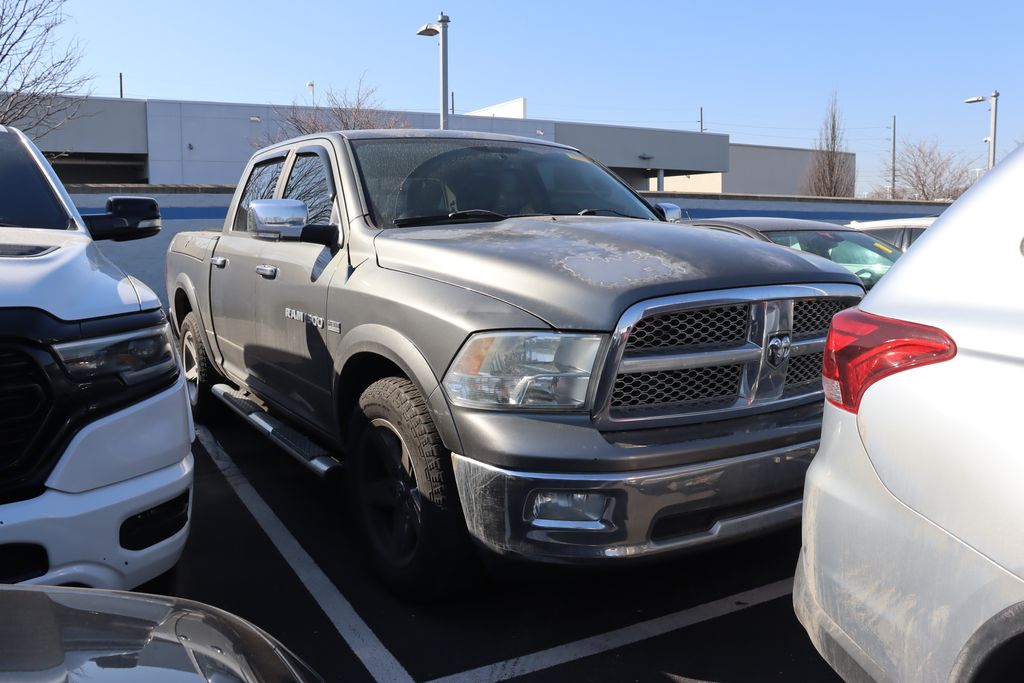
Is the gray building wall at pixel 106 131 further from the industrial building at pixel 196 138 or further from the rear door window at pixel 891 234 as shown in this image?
the rear door window at pixel 891 234

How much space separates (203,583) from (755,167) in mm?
59244

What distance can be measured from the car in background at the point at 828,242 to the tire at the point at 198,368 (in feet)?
14.2

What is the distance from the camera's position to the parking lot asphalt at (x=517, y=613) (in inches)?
118

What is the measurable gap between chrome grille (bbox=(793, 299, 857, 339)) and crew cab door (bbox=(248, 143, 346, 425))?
6.34 feet

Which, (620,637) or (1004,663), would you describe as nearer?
(1004,663)

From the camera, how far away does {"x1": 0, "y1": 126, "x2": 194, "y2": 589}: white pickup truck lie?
96.8 inches

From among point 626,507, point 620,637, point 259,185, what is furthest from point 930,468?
point 259,185

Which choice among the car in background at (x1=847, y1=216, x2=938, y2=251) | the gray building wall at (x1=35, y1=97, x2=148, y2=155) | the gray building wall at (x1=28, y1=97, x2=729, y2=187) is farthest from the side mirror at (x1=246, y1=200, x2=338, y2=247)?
the gray building wall at (x1=35, y1=97, x2=148, y2=155)

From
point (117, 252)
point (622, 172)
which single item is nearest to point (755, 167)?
point (622, 172)

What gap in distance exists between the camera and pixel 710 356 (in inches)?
117

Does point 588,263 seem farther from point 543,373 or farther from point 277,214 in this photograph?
point 277,214

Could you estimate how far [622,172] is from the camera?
43.2 meters

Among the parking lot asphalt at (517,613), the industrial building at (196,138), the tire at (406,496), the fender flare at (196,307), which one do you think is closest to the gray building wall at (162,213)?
the fender flare at (196,307)

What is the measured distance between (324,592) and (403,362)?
1129mm
